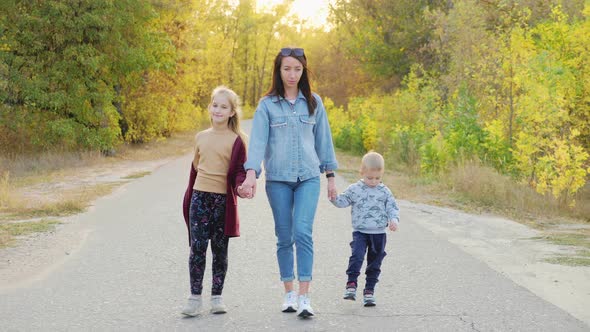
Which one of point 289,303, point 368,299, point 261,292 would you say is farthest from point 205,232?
point 368,299

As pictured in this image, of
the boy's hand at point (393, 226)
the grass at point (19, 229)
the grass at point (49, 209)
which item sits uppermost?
the boy's hand at point (393, 226)

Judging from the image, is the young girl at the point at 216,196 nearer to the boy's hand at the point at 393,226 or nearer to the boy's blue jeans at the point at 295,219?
Result: the boy's blue jeans at the point at 295,219

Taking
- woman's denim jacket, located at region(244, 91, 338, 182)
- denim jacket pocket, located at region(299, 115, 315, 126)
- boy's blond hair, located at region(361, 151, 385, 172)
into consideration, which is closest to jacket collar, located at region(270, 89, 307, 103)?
woman's denim jacket, located at region(244, 91, 338, 182)

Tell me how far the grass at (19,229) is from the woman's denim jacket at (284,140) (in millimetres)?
4696

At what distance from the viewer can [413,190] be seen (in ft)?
49.1

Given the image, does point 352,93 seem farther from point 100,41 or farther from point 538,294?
point 538,294

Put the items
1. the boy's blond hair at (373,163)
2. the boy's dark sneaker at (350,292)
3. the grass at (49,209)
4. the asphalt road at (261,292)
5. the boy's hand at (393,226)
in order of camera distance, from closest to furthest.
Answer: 1. the asphalt road at (261,292)
2. the boy's hand at (393,226)
3. the boy's blond hair at (373,163)
4. the boy's dark sneaker at (350,292)
5. the grass at (49,209)

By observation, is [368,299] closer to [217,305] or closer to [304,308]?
[304,308]

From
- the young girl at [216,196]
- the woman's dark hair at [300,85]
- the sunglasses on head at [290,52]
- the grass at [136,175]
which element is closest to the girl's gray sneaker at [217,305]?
the young girl at [216,196]

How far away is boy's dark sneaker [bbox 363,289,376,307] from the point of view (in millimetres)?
5918

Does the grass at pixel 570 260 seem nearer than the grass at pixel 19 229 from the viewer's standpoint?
Yes

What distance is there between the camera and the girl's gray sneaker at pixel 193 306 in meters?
5.55

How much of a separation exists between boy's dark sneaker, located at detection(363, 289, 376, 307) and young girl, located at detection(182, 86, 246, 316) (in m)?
1.11

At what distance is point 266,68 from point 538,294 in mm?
91569
